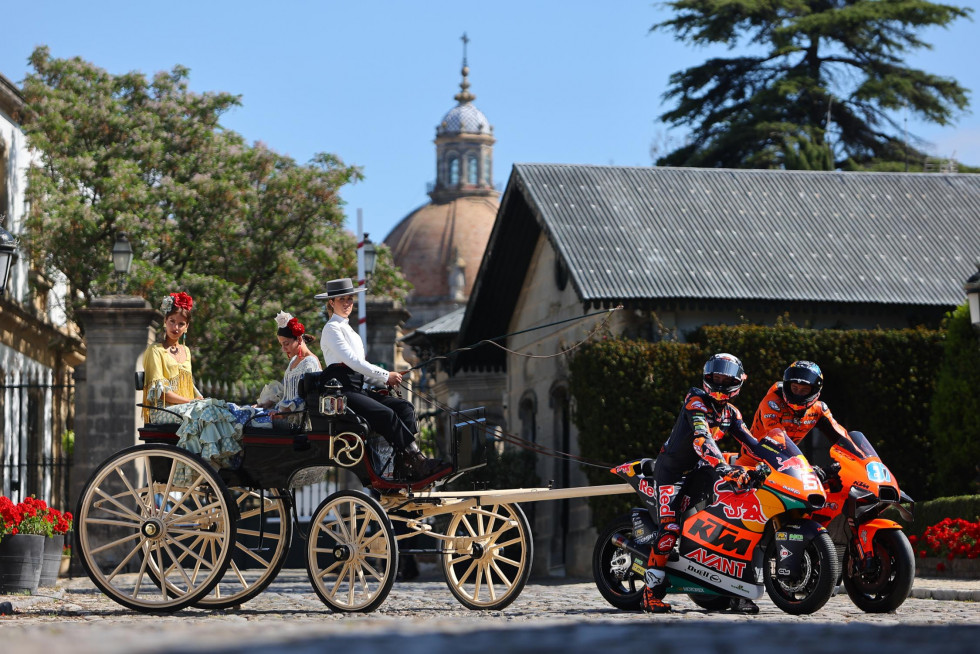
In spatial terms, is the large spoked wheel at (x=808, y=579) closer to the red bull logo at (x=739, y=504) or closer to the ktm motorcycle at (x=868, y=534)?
the red bull logo at (x=739, y=504)

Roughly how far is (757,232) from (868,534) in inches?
533

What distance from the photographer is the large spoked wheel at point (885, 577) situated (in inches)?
370

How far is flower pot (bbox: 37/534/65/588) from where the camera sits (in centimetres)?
1307

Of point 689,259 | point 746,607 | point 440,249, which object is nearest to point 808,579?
point 746,607

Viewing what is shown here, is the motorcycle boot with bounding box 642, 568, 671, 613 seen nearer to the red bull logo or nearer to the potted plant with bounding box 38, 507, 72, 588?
the red bull logo

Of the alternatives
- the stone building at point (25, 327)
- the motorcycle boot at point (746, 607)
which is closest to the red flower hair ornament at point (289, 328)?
the motorcycle boot at point (746, 607)

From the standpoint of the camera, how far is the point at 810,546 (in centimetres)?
920

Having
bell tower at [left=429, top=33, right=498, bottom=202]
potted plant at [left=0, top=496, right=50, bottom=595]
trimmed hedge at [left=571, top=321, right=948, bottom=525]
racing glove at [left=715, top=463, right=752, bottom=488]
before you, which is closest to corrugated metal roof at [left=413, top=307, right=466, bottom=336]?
trimmed hedge at [left=571, top=321, right=948, bottom=525]

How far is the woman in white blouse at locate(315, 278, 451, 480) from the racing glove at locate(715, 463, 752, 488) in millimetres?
1843

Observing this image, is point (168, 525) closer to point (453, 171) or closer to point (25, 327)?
point (25, 327)

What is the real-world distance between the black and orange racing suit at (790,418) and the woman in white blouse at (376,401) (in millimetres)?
2584

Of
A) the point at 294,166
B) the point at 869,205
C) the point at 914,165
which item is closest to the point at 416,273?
the point at 914,165

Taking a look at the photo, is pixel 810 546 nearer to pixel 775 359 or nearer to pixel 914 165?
pixel 775 359

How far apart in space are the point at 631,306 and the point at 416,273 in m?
74.1
